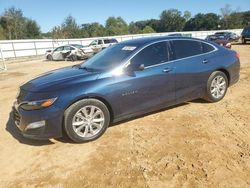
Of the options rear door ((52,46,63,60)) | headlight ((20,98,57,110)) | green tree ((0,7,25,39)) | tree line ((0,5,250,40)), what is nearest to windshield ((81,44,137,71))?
headlight ((20,98,57,110))

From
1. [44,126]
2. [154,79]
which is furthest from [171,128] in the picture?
[44,126]

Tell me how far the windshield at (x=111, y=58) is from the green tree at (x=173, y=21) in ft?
346

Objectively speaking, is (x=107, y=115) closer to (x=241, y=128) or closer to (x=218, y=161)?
(x=218, y=161)

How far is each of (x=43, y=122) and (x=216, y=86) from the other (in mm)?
3804

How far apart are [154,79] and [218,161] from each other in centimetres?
189

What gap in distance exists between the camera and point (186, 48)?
5.36 m

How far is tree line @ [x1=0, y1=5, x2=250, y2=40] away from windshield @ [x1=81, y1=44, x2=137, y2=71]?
141ft

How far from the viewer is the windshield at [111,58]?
4691mm

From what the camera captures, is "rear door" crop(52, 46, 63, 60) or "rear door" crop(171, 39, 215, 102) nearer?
→ "rear door" crop(171, 39, 215, 102)

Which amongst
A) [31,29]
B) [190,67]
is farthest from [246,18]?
[190,67]

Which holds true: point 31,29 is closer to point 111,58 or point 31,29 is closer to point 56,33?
point 56,33

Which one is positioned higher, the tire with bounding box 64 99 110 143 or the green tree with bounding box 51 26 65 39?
the green tree with bounding box 51 26 65 39

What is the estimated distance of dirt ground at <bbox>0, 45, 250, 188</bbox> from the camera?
318 centimetres

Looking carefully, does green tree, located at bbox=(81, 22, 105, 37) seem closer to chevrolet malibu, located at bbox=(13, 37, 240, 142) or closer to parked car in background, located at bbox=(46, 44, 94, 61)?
parked car in background, located at bbox=(46, 44, 94, 61)
